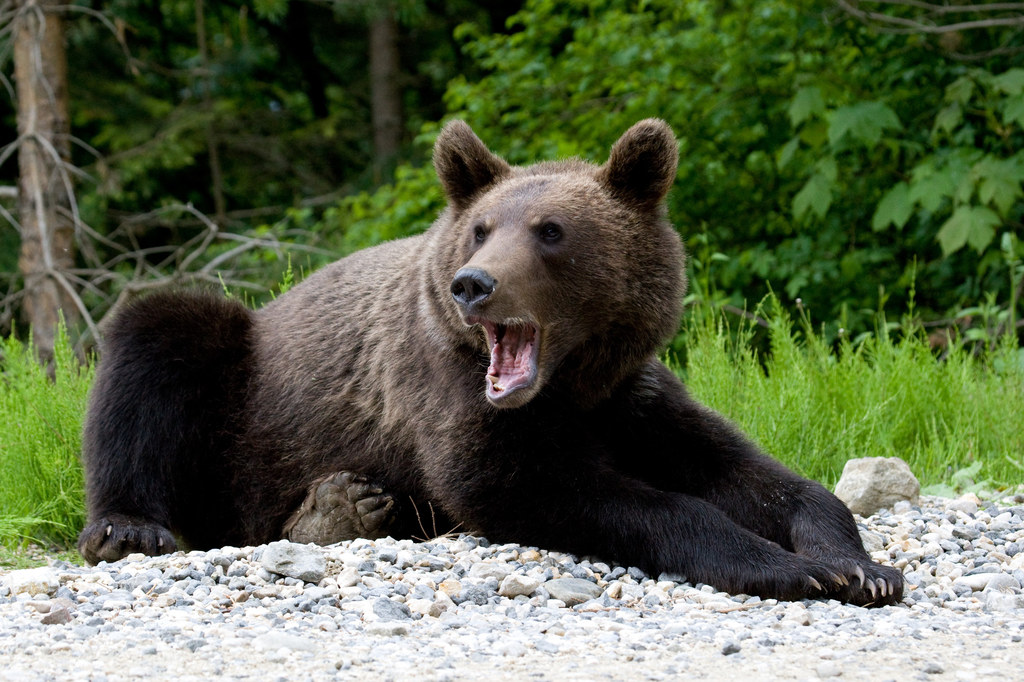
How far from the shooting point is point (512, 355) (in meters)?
4.48

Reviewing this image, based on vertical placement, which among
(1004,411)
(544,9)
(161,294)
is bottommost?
(1004,411)

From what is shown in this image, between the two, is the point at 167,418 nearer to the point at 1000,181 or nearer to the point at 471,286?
the point at 471,286

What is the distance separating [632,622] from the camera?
361 centimetres

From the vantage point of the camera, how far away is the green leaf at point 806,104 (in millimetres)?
8820

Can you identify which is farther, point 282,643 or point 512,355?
point 512,355

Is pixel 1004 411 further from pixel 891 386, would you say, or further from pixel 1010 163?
pixel 1010 163

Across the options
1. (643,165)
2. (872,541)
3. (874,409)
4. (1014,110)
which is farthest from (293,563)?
(1014,110)

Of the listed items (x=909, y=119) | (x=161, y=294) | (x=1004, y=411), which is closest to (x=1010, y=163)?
(x=909, y=119)

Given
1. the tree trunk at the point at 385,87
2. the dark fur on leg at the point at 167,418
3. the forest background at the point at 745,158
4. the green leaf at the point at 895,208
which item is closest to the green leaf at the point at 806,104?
the forest background at the point at 745,158

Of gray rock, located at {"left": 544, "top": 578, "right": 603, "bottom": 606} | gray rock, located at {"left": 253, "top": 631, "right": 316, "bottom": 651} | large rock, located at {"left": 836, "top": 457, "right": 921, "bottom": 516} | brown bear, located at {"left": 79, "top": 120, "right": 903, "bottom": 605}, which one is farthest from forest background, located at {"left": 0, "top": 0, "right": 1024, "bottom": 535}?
gray rock, located at {"left": 253, "top": 631, "right": 316, "bottom": 651}

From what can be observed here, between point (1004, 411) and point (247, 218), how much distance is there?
1376 centimetres

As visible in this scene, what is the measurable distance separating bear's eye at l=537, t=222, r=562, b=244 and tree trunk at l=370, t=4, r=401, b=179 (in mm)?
12623

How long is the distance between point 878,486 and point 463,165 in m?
2.39

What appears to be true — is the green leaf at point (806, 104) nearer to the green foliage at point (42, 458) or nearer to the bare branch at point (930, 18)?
the bare branch at point (930, 18)
